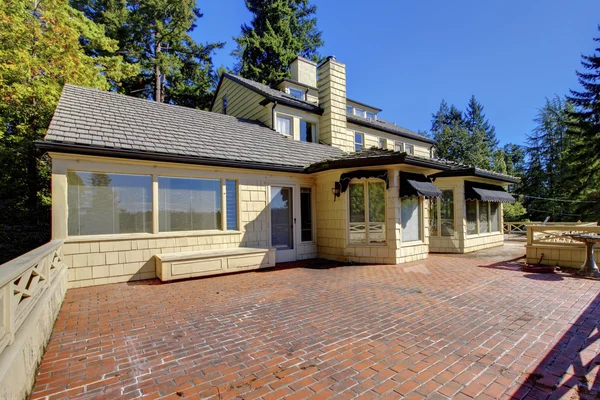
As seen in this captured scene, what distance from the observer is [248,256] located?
7.36 meters

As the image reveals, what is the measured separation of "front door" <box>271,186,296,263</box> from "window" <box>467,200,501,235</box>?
7.07m

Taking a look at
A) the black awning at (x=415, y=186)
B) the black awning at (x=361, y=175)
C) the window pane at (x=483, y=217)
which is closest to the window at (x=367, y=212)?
the black awning at (x=361, y=175)

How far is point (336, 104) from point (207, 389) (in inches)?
455

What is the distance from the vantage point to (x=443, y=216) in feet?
34.7

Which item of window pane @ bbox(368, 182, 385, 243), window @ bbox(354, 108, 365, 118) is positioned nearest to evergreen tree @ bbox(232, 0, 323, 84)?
window @ bbox(354, 108, 365, 118)

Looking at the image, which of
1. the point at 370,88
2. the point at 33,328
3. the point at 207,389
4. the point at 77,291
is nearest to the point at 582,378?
the point at 207,389

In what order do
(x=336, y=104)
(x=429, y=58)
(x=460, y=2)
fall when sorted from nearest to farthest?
(x=460, y=2) < (x=336, y=104) < (x=429, y=58)

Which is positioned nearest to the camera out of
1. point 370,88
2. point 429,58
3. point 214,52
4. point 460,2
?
point 460,2

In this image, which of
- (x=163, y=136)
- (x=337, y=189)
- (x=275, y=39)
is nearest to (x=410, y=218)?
(x=337, y=189)

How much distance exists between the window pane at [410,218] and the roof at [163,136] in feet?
11.4

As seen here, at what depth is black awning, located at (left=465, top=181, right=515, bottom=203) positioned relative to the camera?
10.2 meters

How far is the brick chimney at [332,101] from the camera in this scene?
1183cm

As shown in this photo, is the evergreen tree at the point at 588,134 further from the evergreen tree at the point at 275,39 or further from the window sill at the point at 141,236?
the window sill at the point at 141,236

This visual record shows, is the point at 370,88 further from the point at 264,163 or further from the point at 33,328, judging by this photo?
the point at 33,328
